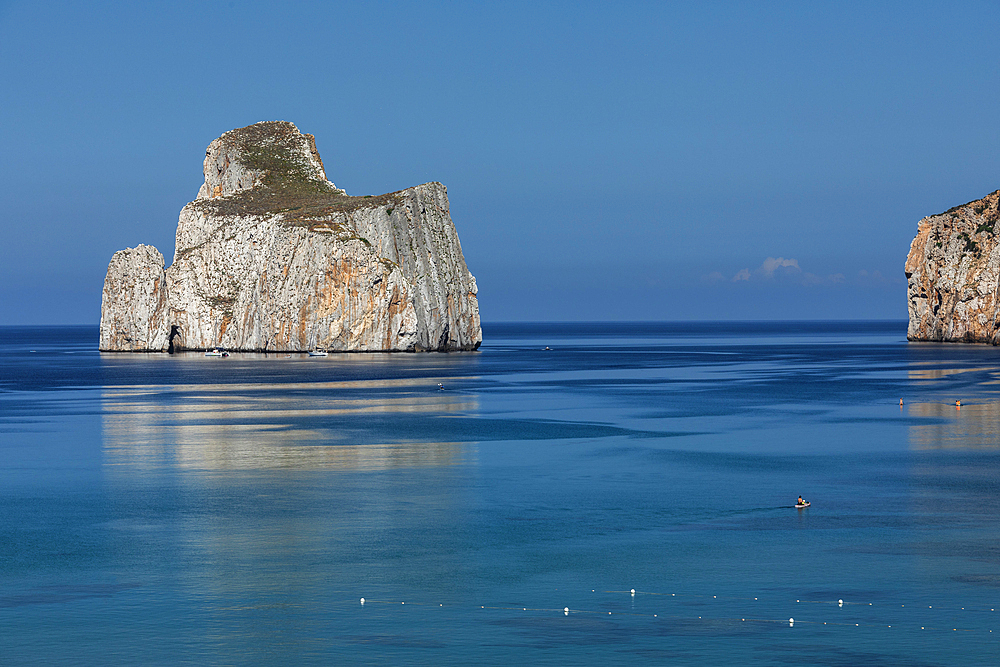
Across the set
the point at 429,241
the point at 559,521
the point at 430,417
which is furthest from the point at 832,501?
the point at 429,241

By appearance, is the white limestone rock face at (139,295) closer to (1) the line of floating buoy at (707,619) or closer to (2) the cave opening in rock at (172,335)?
(2) the cave opening in rock at (172,335)

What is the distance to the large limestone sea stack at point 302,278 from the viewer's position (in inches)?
6895

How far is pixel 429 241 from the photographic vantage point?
183375 millimetres

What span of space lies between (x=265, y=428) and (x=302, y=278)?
382ft

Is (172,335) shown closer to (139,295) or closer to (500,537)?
(139,295)

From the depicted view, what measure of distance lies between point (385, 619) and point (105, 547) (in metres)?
11.6

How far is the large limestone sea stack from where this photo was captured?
575ft

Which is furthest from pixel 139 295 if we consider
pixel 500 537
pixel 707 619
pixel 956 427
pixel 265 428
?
pixel 707 619

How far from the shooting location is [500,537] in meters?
33.6

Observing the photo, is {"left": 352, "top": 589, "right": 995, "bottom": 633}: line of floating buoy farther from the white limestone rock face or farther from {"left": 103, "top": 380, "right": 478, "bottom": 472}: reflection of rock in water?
the white limestone rock face

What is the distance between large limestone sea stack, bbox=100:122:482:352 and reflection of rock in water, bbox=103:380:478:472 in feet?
253

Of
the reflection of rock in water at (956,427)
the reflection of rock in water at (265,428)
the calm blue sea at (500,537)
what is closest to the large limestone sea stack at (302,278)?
the reflection of rock in water at (265,428)

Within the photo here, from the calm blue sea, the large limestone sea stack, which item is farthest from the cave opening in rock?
the calm blue sea

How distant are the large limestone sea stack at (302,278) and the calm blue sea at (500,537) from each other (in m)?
101
